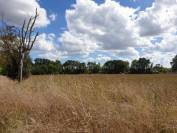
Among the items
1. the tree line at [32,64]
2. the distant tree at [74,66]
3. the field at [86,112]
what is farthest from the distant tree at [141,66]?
the field at [86,112]

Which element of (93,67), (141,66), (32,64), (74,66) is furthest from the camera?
(141,66)

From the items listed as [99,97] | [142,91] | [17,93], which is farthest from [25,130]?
[142,91]

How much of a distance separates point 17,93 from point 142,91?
2.95 metres

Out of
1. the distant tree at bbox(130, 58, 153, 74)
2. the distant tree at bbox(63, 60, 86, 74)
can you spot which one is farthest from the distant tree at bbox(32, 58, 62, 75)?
the distant tree at bbox(130, 58, 153, 74)

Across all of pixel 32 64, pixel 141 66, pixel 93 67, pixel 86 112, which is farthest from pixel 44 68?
pixel 141 66

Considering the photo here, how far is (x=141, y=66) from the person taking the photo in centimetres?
8988

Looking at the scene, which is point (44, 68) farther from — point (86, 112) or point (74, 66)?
point (74, 66)

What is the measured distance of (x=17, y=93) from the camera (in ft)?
25.0

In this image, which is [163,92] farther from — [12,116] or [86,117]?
[12,116]

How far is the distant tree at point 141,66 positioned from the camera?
87537 millimetres

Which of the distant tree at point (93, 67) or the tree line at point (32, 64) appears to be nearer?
the tree line at point (32, 64)

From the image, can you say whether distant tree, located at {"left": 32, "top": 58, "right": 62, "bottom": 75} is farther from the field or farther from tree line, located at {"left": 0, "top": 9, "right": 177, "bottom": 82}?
the field

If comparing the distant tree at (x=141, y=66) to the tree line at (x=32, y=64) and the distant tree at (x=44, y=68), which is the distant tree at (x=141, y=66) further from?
the distant tree at (x=44, y=68)

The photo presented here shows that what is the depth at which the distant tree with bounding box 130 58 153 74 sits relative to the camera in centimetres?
8754
